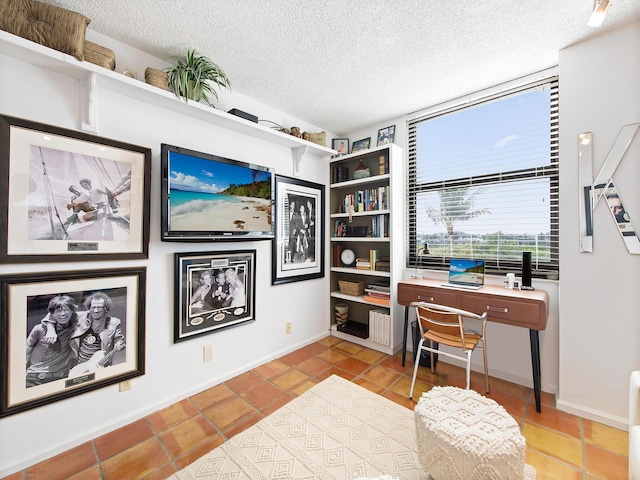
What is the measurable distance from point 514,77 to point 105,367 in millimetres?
3864

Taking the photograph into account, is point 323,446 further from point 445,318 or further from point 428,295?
point 428,295

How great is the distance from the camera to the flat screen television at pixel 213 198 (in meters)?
1.99

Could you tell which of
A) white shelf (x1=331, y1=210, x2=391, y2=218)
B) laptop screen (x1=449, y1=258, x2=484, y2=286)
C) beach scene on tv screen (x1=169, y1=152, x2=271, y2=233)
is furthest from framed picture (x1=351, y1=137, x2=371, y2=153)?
laptop screen (x1=449, y1=258, x2=484, y2=286)

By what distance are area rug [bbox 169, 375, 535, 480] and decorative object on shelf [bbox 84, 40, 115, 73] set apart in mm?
2421

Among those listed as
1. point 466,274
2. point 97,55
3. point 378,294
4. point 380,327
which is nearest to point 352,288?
point 378,294

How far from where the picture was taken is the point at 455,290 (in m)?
2.34

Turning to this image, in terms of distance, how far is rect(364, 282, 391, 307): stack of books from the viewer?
2984mm

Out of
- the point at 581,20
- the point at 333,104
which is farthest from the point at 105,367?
the point at 581,20

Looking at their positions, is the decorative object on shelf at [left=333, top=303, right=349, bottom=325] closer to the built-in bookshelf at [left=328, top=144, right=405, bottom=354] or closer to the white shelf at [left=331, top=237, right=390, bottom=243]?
the built-in bookshelf at [left=328, top=144, right=405, bottom=354]

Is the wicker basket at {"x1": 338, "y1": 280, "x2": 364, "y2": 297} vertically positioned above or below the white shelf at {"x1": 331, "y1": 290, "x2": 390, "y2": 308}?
above

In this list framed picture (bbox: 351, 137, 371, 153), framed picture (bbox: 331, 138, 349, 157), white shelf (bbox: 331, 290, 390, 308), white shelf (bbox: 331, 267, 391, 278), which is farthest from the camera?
framed picture (bbox: 331, 138, 349, 157)

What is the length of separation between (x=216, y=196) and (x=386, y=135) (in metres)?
2.13

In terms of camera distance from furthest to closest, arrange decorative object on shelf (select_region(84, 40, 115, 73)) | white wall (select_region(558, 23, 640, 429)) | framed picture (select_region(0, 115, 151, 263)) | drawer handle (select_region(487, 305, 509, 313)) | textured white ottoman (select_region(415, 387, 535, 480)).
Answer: drawer handle (select_region(487, 305, 509, 313))
white wall (select_region(558, 23, 640, 429))
decorative object on shelf (select_region(84, 40, 115, 73))
framed picture (select_region(0, 115, 151, 263))
textured white ottoman (select_region(415, 387, 535, 480))

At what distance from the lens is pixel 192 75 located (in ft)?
6.60
